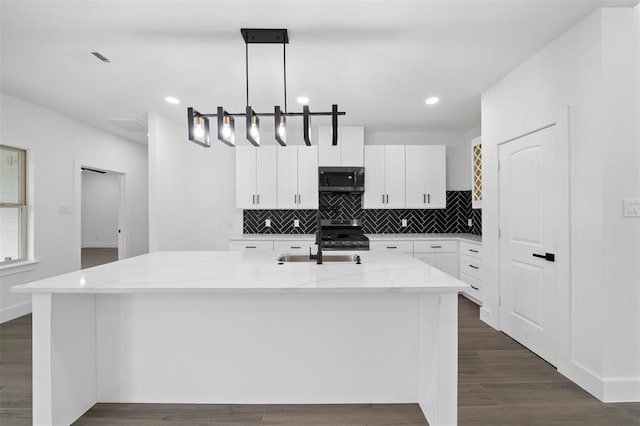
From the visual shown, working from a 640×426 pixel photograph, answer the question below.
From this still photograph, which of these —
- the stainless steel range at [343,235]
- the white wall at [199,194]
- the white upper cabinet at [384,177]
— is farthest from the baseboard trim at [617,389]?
the white wall at [199,194]

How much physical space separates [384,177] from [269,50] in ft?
9.12

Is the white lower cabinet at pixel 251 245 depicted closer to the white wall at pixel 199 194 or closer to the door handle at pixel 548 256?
the white wall at pixel 199 194

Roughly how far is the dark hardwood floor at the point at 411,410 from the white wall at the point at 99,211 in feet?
27.3

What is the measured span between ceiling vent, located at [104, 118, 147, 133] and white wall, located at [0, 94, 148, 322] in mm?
466

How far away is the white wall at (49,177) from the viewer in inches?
145

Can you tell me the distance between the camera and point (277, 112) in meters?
2.33

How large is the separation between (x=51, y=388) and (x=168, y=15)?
94.0 inches

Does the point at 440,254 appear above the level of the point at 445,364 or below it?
above

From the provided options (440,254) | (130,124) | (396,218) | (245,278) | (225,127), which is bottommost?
(440,254)

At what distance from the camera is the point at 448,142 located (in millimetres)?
5250

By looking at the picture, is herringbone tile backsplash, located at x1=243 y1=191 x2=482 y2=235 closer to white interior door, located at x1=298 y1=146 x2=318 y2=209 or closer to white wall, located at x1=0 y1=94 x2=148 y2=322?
white interior door, located at x1=298 y1=146 x2=318 y2=209

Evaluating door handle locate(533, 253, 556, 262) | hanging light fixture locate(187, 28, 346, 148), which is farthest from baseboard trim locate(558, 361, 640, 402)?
hanging light fixture locate(187, 28, 346, 148)

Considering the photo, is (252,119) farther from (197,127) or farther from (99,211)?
(99,211)

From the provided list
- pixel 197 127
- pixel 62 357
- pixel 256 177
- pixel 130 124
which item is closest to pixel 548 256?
pixel 197 127
